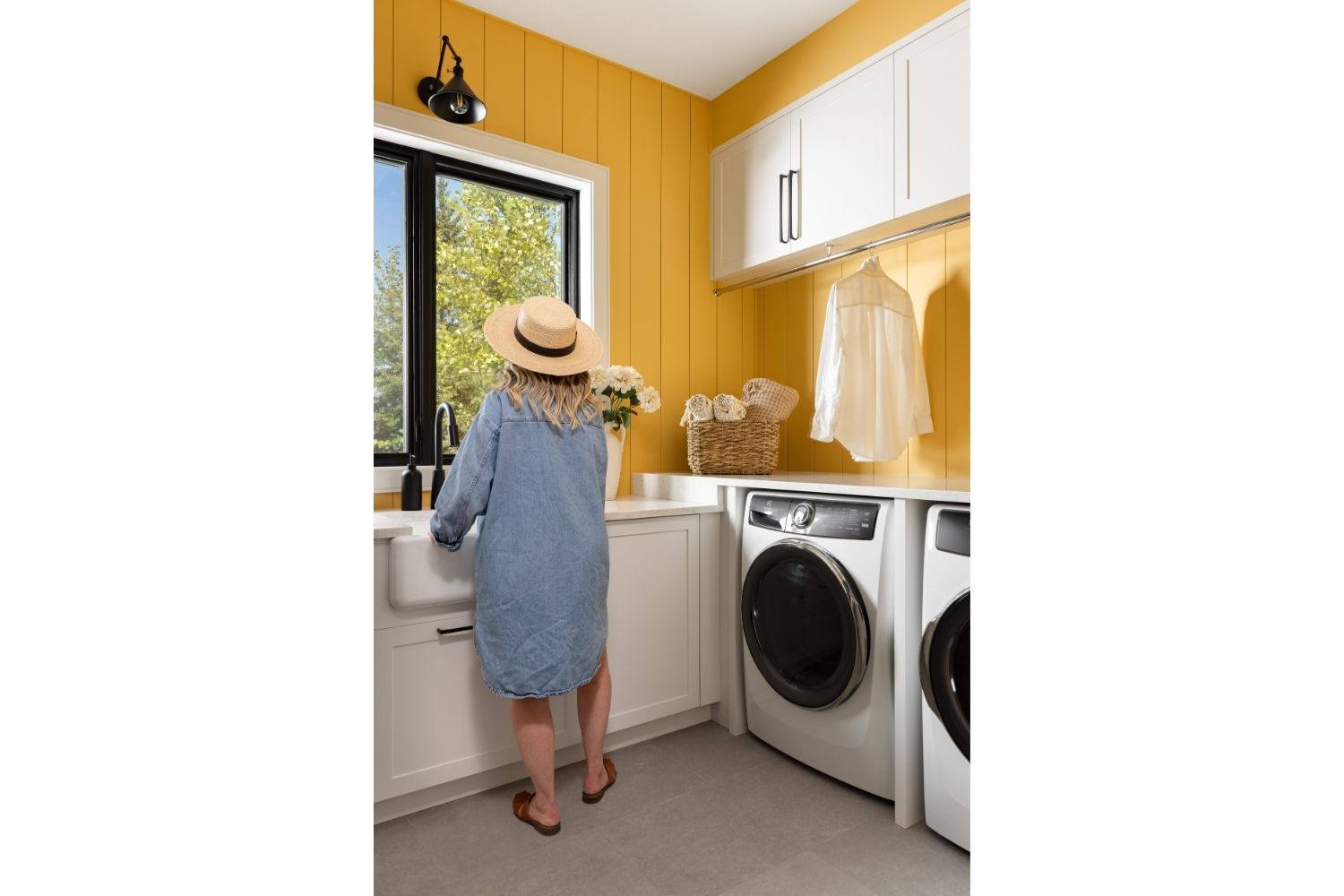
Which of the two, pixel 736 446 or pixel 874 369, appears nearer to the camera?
pixel 874 369

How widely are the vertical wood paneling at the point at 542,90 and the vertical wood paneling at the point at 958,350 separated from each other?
158cm

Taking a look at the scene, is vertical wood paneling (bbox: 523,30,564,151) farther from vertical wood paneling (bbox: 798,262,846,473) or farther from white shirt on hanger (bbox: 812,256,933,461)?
white shirt on hanger (bbox: 812,256,933,461)

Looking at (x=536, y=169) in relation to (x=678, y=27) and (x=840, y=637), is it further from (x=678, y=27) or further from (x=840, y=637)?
(x=840, y=637)

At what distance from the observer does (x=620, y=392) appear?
257 cm

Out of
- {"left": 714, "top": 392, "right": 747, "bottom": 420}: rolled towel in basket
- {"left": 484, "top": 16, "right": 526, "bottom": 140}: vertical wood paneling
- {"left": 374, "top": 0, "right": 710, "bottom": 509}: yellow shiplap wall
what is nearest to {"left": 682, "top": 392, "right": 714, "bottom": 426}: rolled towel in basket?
{"left": 714, "top": 392, "right": 747, "bottom": 420}: rolled towel in basket

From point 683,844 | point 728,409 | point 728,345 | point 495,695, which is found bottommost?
point 683,844

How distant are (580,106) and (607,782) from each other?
8.27ft

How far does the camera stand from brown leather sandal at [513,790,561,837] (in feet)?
5.91

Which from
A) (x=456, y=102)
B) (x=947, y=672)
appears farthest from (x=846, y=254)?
(x=947, y=672)

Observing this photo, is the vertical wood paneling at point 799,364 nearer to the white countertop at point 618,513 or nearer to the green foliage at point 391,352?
the white countertop at point 618,513

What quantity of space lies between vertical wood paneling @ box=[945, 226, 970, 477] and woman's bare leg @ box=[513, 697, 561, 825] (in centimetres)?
159

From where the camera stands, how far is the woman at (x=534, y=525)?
70.3 inches
